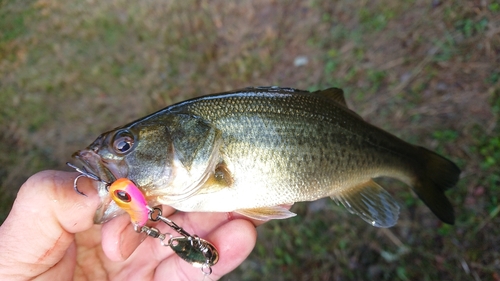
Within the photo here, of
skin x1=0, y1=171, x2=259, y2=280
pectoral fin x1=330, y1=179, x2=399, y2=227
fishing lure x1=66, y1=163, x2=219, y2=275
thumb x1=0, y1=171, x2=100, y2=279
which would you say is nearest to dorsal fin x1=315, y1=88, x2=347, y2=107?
pectoral fin x1=330, y1=179, x2=399, y2=227

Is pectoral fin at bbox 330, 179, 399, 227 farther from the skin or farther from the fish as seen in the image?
the skin

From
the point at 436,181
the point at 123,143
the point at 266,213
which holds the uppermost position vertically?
the point at 123,143

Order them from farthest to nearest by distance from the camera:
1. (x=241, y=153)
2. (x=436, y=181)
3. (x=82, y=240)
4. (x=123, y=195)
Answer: (x=436, y=181) < (x=82, y=240) < (x=241, y=153) < (x=123, y=195)

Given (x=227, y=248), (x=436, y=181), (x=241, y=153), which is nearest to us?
(x=241, y=153)

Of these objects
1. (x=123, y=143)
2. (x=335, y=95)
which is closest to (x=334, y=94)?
(x=335, y=95)

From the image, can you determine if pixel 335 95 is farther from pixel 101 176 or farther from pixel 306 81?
pixel 306 81

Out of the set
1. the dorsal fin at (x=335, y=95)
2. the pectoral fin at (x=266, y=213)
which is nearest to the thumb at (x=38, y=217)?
the pectoral fin at (x=266, y=213)

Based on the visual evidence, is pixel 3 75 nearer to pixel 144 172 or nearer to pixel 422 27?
pixel 144 172

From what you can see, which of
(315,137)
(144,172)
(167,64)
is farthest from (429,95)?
(167,64)
